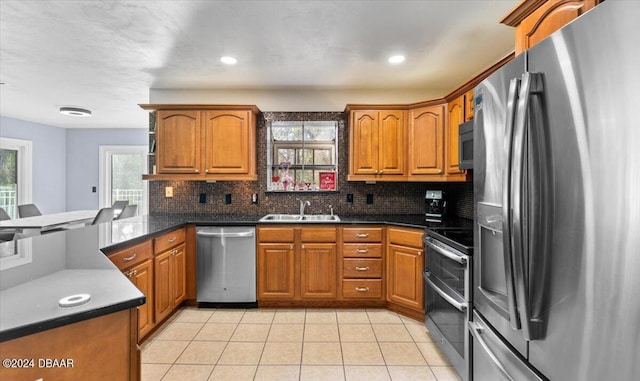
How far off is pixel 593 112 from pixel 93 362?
63.6 inches

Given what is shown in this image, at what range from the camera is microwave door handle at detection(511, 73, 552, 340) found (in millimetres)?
969

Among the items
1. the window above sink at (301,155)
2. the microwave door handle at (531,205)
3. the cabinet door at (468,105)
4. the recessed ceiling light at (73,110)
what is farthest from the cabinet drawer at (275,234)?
the recessed ceiling light at (73,110)

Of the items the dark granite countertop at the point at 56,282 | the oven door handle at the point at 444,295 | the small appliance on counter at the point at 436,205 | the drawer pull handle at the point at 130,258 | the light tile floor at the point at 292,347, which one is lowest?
the light tile floor at the point at 292,347

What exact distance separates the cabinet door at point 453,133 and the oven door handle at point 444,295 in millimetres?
1046

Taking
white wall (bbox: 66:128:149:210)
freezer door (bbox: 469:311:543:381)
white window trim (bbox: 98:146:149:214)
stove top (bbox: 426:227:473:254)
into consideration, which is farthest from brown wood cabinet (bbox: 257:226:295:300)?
white wall (bbox: 66:128:149:210)

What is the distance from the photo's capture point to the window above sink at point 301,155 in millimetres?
3898

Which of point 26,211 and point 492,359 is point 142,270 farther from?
point 26,211

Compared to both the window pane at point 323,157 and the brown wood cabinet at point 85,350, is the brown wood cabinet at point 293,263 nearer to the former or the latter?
the window pane at point 323,157

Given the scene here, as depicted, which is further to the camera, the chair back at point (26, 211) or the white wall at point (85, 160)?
the white wall at point (85, 160)

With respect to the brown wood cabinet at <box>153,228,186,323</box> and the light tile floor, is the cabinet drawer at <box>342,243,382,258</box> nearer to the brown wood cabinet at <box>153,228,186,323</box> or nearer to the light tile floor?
the light tile floor

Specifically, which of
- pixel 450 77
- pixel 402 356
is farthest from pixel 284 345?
pixel 450 77

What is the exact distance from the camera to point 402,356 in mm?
2316

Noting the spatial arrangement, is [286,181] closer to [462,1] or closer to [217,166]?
[217,166]

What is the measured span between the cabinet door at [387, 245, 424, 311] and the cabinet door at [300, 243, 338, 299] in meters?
0.57
